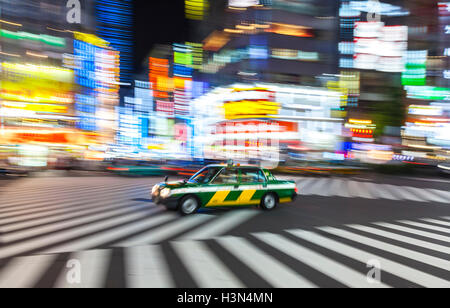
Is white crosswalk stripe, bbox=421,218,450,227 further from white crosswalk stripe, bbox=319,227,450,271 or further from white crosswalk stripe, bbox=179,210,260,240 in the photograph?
white crosswalk stripe, bbox=179,210,260,240

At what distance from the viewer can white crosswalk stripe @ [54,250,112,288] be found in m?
3.58

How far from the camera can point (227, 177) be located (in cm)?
806

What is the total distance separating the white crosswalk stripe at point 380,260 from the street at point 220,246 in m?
0.01

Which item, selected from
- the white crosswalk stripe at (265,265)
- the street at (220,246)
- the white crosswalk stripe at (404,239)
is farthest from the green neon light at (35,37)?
the white crosswalk stripe at (404,239)

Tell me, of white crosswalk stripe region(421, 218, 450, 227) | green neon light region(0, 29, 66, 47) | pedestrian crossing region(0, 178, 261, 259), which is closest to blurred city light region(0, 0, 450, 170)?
green neon light region(0, 29, 66, 47)

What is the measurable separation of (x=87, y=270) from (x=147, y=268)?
0.73 m

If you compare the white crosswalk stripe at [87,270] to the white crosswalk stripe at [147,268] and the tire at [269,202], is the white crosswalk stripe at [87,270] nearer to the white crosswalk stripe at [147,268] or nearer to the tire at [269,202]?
the white crosswalk stripe at [147,268]

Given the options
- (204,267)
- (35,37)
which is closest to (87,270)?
(204,267)

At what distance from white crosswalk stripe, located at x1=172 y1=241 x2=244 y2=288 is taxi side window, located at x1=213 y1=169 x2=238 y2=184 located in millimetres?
2784

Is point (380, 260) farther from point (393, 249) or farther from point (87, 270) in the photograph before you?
point (87, 270)

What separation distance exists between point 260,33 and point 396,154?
18.2 m

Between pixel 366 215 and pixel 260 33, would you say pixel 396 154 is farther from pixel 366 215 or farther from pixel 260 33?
pixel 366 215

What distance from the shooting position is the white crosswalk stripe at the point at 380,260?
3.88m
